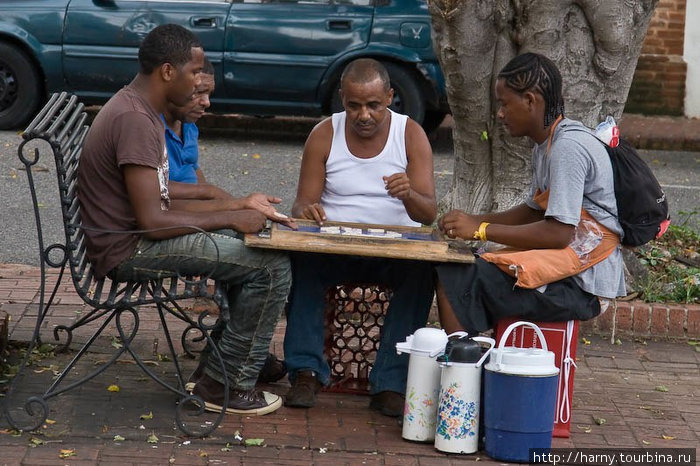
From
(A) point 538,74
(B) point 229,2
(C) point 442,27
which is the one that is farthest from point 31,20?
(A) point 538,74

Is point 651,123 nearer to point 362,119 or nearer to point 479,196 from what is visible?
point 479,196

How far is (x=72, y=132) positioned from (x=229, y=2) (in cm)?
601

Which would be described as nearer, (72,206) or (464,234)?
(72,206)

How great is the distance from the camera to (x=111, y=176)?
4.33 m

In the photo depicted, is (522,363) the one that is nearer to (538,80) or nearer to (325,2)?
(538,80)

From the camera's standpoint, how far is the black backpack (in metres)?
4.48

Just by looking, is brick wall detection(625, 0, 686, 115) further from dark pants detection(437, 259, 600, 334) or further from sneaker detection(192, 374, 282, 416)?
sneaker detection(192, 374, 282, 416)

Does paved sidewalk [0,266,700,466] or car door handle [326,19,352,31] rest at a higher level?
car door handle [326,19,352,31]

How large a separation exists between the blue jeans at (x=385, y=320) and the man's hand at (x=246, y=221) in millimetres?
332

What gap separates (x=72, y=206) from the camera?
171 inches

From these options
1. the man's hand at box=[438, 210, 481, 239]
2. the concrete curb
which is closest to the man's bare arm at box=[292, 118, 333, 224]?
the man's hand at box=[438, 210, 481, 239]

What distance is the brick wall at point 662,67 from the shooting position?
1333 cm

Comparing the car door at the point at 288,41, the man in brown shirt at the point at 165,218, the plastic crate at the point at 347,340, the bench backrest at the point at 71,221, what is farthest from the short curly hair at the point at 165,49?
the car door at the point at 288,41

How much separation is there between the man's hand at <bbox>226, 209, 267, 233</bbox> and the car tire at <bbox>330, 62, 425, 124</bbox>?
614 cm
